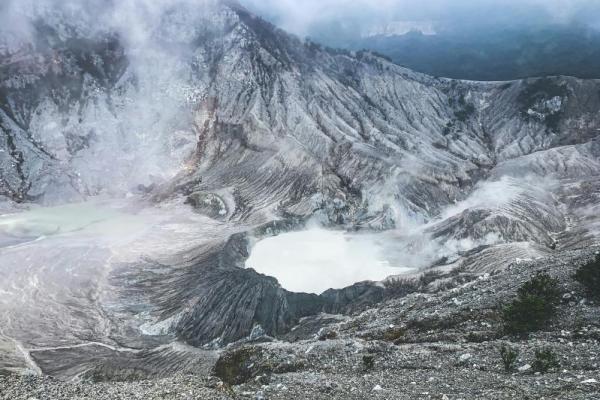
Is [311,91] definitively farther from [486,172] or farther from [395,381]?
[395,381]

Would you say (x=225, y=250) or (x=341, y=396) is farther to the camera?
(x=225, y=250)

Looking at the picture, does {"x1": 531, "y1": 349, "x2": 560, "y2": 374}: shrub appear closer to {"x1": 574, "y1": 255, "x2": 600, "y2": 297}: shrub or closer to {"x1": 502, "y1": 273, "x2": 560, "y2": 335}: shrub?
{"x1": 502, "y1": 273, "x2": 560, "y2": 335}: shrub

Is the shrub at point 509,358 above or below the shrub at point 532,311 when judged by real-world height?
below

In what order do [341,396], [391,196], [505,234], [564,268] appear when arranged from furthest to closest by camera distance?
[391,196], [505,234], [564,268], [341,396]

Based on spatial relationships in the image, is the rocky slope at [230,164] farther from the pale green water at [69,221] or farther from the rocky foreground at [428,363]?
the rocky foreground at [428,363]

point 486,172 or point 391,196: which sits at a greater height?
point 486,172

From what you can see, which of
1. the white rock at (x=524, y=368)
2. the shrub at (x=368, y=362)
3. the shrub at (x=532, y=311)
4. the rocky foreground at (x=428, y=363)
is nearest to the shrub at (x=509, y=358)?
the rocky foreground at (x=428, y=363)

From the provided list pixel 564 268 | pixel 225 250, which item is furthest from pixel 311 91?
pixel 564 268
